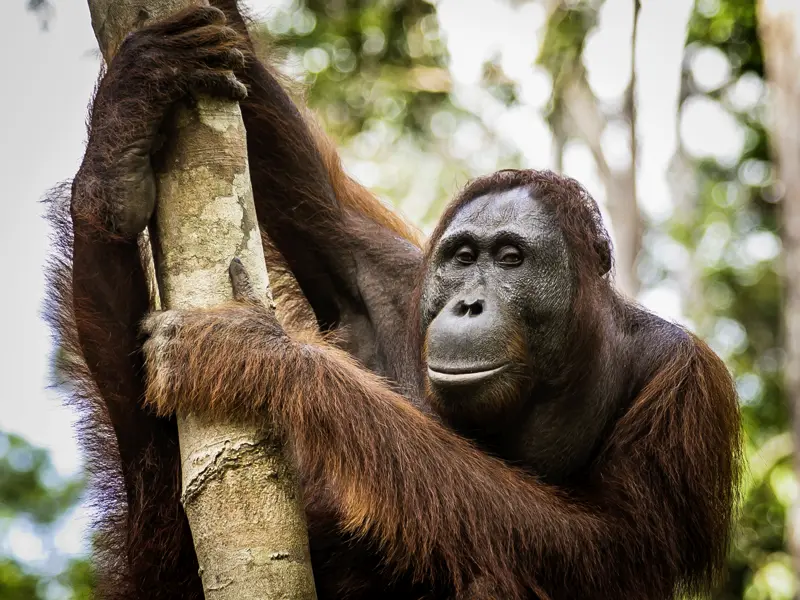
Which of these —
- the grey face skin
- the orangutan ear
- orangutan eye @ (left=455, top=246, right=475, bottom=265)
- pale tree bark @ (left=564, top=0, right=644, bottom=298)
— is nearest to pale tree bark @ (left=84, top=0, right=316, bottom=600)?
the grey face skin

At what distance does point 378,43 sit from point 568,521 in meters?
9.62

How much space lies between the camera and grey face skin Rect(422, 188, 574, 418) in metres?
4.12

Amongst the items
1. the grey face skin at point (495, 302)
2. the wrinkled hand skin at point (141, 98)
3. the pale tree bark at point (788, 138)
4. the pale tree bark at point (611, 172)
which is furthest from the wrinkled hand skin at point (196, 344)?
the pale tree bark at point (788, 138)

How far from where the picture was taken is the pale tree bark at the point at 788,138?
13.0 m

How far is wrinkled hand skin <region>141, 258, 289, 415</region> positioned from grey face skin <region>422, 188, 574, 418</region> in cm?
84

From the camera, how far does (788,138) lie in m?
13.6

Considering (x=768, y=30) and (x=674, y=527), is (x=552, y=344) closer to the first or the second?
(x=674, y=527)

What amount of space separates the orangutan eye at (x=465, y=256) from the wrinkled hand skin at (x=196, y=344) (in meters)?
1.07

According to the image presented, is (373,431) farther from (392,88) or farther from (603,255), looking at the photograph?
(392,88)

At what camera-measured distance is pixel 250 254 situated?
3461 millimetres

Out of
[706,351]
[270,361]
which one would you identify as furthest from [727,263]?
[270,361]

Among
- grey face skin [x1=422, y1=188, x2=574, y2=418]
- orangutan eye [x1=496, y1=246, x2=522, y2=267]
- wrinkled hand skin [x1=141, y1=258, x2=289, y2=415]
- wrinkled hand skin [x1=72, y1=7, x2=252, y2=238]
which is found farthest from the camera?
orangutan eye [x1=496, y1=246, x2=522, y2=267]

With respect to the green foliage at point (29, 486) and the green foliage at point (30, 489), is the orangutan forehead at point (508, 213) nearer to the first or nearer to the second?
the green foliage at point (30, 489)

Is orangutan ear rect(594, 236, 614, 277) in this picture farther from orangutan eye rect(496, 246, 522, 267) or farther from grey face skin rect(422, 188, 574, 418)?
orangutan eye rect(496, 246, 522, 267)
